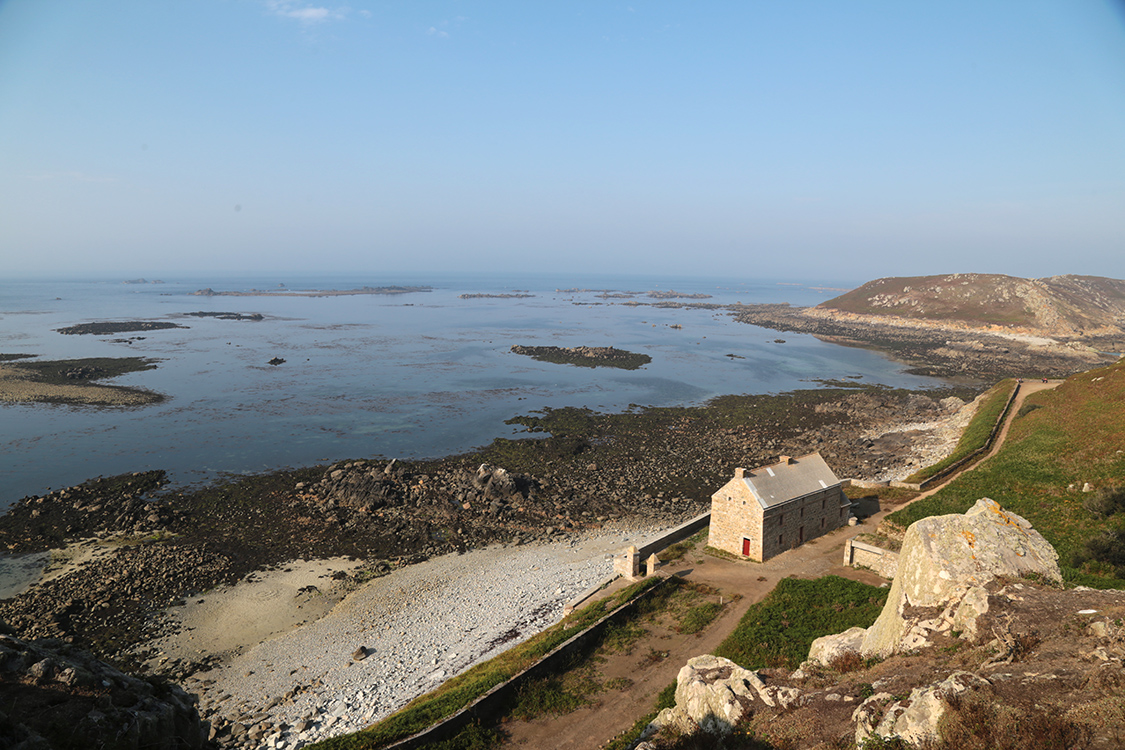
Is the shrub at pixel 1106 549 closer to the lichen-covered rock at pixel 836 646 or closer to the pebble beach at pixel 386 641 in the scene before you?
the lichen-covered rock at pixel 836 646

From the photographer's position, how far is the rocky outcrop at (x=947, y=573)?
480 inches

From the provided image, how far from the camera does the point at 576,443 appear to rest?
50000 millimetres

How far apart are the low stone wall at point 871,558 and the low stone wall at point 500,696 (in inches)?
414

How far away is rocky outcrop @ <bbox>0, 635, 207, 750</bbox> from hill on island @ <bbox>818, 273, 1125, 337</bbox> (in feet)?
514

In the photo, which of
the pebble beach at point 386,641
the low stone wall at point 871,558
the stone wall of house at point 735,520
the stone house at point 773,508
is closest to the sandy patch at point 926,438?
the stone house at point 773,508

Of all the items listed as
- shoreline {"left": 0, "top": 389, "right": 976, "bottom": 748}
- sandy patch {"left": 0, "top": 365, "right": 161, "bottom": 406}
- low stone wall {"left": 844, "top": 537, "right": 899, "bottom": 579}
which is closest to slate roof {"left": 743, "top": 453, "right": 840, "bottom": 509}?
low stone wall {"left": 844, "top": 537, "right": 899, "bottom": 579}

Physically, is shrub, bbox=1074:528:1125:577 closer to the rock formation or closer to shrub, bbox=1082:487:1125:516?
shrub, bbox=1082:487:1125:516

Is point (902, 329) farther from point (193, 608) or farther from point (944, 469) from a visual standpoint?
point (193, 608)

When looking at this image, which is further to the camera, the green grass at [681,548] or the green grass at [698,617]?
the green grass at [681,548]

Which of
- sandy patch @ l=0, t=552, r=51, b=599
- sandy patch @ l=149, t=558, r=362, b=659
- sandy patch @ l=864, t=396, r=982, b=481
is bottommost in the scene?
sandy patch @ l=149, t=558, r=362, b=659

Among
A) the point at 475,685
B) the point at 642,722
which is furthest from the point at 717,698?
the point at 475,685

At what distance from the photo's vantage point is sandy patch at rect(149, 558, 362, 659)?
23.5 metres

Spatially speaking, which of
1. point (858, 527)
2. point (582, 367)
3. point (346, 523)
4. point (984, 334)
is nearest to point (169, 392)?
point (346, 523)

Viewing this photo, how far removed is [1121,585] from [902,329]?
143m
